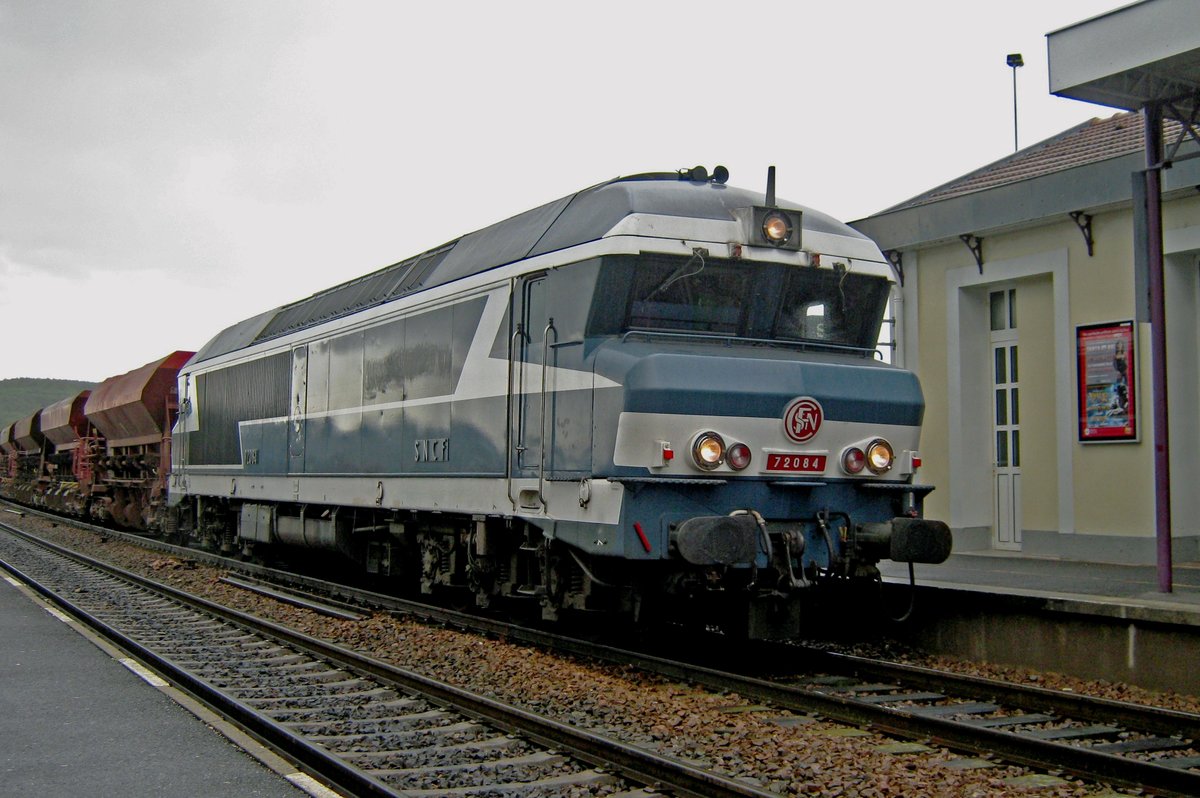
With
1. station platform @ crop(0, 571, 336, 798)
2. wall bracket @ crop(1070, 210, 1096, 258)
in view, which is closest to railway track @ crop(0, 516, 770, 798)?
station platform @ crop(0, 571, 336, 798)

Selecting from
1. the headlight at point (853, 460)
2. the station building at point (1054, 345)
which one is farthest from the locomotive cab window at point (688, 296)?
the station building at point (1054, 345)

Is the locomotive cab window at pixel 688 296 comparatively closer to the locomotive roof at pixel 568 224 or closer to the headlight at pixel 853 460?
the locomotive roof at pixel 568 224

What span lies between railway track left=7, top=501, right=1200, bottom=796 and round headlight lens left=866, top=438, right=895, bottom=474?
1.45 meters

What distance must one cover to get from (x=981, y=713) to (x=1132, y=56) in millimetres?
5921

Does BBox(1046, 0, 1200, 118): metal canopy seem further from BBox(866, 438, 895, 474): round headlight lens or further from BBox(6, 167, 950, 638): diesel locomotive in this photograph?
BBox(866, 438, 895, 474): round headlight lens

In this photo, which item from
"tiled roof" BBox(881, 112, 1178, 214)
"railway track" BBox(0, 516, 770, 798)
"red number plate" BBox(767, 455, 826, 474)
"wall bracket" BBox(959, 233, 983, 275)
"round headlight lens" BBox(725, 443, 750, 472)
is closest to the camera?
"railway track" BBox(0, 516, 770, 798)

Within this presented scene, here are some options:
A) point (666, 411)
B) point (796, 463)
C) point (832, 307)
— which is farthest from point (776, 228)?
point (666, 411)

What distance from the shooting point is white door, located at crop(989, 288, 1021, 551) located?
48.1 feet

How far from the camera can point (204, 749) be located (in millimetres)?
6375

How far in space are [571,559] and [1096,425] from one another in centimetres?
731

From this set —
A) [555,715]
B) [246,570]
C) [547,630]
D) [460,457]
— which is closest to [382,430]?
[460,457]

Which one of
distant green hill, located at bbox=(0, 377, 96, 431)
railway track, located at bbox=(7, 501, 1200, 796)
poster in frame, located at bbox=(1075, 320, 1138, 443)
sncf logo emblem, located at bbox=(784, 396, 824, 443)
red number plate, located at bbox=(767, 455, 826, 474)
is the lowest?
railway track, located at bbox=(7, 501, 1200, 796)

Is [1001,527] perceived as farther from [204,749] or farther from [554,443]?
[204,749]

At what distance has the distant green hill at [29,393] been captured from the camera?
150250 mm
